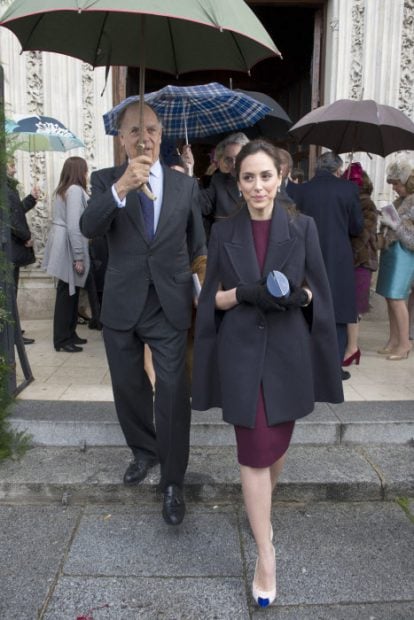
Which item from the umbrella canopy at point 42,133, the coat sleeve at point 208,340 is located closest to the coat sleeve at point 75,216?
the umbrella canopy at point 42,133

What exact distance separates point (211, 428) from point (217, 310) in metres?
1.48

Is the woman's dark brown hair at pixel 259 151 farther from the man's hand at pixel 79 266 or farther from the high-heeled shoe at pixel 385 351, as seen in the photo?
the high-heeled shoe at pixel 385 351

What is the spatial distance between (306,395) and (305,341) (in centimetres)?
23

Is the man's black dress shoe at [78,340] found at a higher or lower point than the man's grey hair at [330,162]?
lower

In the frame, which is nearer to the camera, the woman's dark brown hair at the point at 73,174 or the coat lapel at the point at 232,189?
the coat lapel at the point at 232,189

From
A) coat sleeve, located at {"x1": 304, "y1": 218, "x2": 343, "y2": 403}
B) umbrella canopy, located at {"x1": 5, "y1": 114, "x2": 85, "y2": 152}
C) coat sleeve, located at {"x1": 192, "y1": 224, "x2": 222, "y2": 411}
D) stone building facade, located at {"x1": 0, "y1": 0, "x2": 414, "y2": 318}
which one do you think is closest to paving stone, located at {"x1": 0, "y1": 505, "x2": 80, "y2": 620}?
coat sleeve, located at {"x1": 192, "y1": 224, "x2": 222, "y2": 411}

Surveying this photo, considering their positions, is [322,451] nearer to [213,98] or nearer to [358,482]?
[358,482]

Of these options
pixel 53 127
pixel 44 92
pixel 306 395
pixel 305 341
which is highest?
pixel 44 92

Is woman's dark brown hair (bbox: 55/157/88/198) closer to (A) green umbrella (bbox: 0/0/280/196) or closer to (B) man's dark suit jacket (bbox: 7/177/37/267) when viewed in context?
(B) man's dark suit jacket (bbox: 7/177/37/267)

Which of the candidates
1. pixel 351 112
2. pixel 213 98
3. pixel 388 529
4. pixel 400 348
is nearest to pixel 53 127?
pixel 213 98

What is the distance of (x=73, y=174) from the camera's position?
5934 millimetres

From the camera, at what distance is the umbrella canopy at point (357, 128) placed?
201 inches

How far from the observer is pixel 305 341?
2.65 m

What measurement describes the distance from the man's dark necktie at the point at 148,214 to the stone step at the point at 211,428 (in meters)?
1.43
